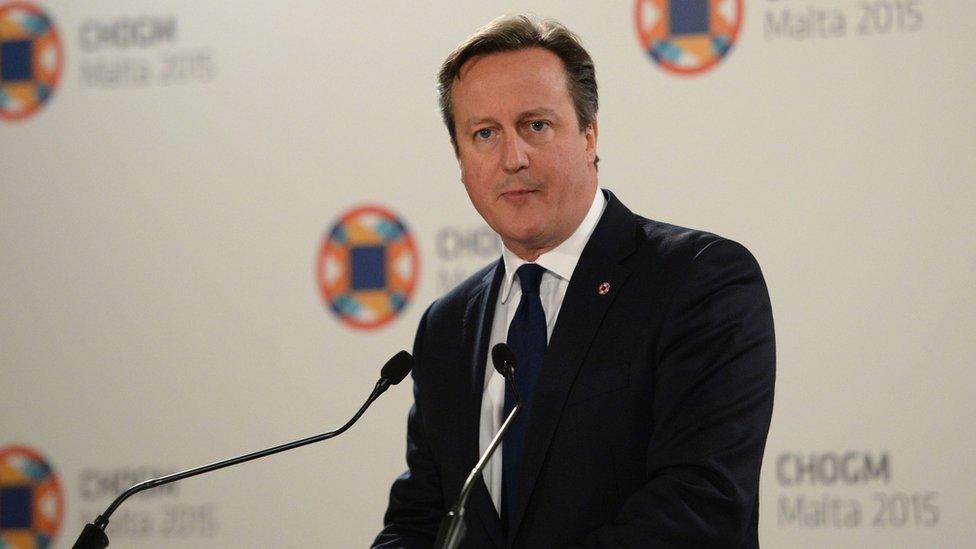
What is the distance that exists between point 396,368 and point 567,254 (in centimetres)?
47

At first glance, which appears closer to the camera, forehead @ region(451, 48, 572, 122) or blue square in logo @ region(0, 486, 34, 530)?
forehead @ region(451, 48, 572, 122)

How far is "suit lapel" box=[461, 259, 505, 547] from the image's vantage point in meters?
2.19

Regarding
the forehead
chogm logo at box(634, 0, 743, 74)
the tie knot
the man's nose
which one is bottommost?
the tie knot

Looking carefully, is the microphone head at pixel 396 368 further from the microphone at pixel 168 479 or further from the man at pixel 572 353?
the man at pixel 572 353

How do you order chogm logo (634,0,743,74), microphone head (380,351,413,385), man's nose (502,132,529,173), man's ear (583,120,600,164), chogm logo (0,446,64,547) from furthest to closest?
1. chogm logo (0,446,64,547)
2. chogm logo (634,0,743,74)
3. man's ear (583,120,600,164)
4. man's nose (502,132,529,173)
5. microphone head (380,351,413,385)

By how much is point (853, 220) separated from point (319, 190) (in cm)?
167

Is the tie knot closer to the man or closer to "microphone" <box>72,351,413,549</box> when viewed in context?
the man

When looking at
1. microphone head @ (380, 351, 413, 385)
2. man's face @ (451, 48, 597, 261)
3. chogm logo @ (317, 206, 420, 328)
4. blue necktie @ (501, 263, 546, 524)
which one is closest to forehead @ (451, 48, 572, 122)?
man's face @ (451, 48, 597, 261)

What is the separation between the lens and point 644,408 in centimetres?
211

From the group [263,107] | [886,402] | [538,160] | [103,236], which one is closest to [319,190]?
[263,107]

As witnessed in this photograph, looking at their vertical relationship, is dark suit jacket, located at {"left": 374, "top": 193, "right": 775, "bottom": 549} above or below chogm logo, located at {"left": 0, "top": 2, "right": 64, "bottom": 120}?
below

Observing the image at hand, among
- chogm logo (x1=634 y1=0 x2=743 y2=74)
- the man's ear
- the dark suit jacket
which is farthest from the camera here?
chogm logo (x1=634 y1=0 x2=743 y2=74)

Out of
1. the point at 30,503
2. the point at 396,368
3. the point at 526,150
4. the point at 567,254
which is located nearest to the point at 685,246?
the point at 567,254

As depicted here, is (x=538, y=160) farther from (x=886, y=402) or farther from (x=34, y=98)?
(x=34, y=98)
